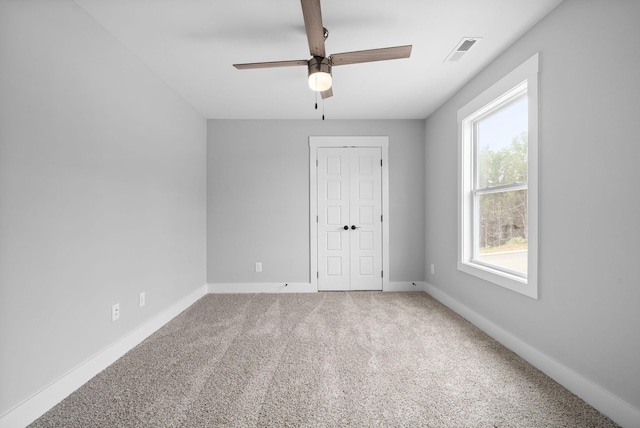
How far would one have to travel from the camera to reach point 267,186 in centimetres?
405

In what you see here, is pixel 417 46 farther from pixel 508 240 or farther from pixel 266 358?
pixel 266 358

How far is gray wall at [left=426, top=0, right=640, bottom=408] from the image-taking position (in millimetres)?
1449

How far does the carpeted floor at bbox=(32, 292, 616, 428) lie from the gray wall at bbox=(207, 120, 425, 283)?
1.19m

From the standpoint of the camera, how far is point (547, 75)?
1925 mm

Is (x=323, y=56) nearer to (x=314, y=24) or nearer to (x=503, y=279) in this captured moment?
(x=314, y=24)

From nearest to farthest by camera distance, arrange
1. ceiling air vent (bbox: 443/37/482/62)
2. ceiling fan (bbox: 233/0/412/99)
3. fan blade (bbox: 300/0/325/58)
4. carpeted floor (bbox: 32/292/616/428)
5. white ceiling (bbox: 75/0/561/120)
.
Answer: fan blade (bbox: 300/0/325/58) < carpeted floor (bbox: 32/292/616/428) < ceiling fan (bbox: 233/0/412/99) < white ceiling (bbox: 75/0/561/120) < ceiling air vent (bbox: 443/37/482/62)

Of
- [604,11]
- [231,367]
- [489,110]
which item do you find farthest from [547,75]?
[231,367]

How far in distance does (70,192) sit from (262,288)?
265cm

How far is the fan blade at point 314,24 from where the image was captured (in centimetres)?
141

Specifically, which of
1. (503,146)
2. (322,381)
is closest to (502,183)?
Answer: (503,146)

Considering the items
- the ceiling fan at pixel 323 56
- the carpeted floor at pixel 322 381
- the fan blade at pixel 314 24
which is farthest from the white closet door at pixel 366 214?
the fan blade at pixel 314 24

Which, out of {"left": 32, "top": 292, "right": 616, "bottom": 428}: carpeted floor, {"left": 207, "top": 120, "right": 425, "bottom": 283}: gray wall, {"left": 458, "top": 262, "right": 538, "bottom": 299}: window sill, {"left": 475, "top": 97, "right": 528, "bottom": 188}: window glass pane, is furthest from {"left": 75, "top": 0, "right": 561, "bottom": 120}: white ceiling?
{"left": 32, "top": 292, "right": 616, "bottom": 428}: carpeted floor

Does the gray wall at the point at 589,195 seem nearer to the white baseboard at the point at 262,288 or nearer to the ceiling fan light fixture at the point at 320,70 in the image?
the ceiling fan light fixture at the point at 320,70

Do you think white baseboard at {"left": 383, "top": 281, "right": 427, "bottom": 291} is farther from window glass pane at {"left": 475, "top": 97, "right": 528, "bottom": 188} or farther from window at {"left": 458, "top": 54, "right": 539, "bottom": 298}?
window glass pane at {"left": 475, "top": 97, "right": 528, "bottom": 188}
